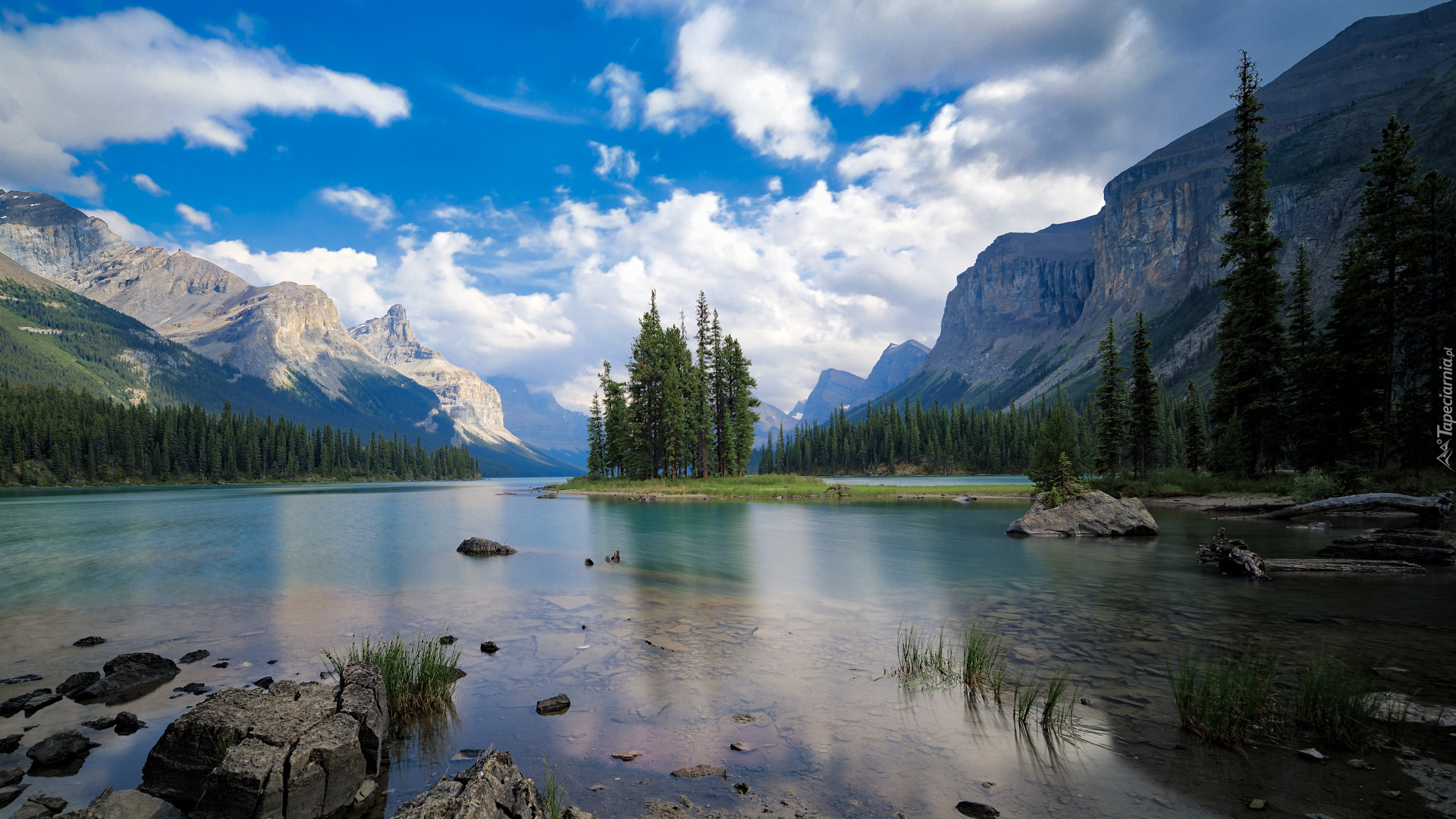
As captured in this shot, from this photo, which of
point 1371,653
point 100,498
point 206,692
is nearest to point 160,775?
point 206,692

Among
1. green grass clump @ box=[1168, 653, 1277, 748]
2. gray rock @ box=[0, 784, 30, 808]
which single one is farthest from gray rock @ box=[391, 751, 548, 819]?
green grass clump @ box=[1168, 653, 1277, 748]

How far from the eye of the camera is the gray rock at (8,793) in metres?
7.14

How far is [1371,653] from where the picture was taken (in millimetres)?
11742

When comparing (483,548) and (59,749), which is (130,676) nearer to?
(59,749)

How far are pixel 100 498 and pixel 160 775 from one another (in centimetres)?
10959

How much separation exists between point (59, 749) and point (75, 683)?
417 centimetres

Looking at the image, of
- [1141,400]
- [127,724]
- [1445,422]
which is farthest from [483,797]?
[1141,400]

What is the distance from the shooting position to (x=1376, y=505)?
2919 centimetres

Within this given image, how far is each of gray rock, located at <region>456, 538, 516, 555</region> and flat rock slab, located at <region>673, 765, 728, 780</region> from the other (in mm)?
24472

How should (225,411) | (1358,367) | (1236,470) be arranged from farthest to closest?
(225,411), (1236,470), (1358,367)

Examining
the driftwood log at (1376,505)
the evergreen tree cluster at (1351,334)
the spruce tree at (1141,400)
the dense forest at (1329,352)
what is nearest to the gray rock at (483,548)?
the dense forest at (1329,352)

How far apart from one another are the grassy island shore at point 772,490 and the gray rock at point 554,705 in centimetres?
5678

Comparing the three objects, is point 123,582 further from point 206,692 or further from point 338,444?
point 338,444

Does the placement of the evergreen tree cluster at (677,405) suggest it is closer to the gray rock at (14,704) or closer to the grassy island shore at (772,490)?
the grassy island shore at (772,490)
